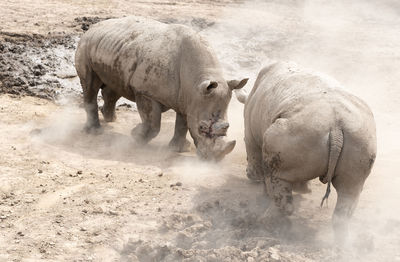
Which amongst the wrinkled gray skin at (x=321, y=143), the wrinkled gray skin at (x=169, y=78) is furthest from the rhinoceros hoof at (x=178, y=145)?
the wrinkled gray skin at (x=321, y=143)

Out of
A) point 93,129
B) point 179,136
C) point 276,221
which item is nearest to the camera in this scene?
point 276,221

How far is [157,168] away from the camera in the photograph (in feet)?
26.8

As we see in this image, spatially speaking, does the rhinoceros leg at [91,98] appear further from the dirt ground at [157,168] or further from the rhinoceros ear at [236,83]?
the rhinoceros ear at [236,83]

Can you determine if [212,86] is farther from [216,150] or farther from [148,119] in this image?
[148,119]

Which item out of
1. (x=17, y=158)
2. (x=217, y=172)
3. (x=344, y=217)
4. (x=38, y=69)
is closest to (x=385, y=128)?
(x=217, y=172)

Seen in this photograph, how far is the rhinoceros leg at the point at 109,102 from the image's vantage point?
1041cm

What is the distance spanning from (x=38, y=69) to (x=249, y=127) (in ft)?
21.5

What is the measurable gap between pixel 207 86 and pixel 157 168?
4.60ft

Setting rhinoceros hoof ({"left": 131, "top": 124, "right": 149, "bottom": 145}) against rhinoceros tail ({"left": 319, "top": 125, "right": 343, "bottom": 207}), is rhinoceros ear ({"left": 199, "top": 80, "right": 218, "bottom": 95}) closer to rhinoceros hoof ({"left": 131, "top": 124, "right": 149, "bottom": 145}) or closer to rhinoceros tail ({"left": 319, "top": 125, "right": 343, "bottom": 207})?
rhinoceros hoof ({"left": 131, "top": 124, "right": 149, "bottom": 145})

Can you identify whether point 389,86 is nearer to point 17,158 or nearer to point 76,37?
point 76,37

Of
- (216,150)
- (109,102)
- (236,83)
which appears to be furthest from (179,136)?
(109,102)

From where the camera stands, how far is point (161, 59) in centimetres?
877

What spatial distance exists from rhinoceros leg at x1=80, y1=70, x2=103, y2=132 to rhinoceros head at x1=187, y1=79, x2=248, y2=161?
2.28 m

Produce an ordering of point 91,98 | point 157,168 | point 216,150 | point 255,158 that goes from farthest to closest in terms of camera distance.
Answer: point 91,98 < point 216,150 < point 157,168 < point 255,158
